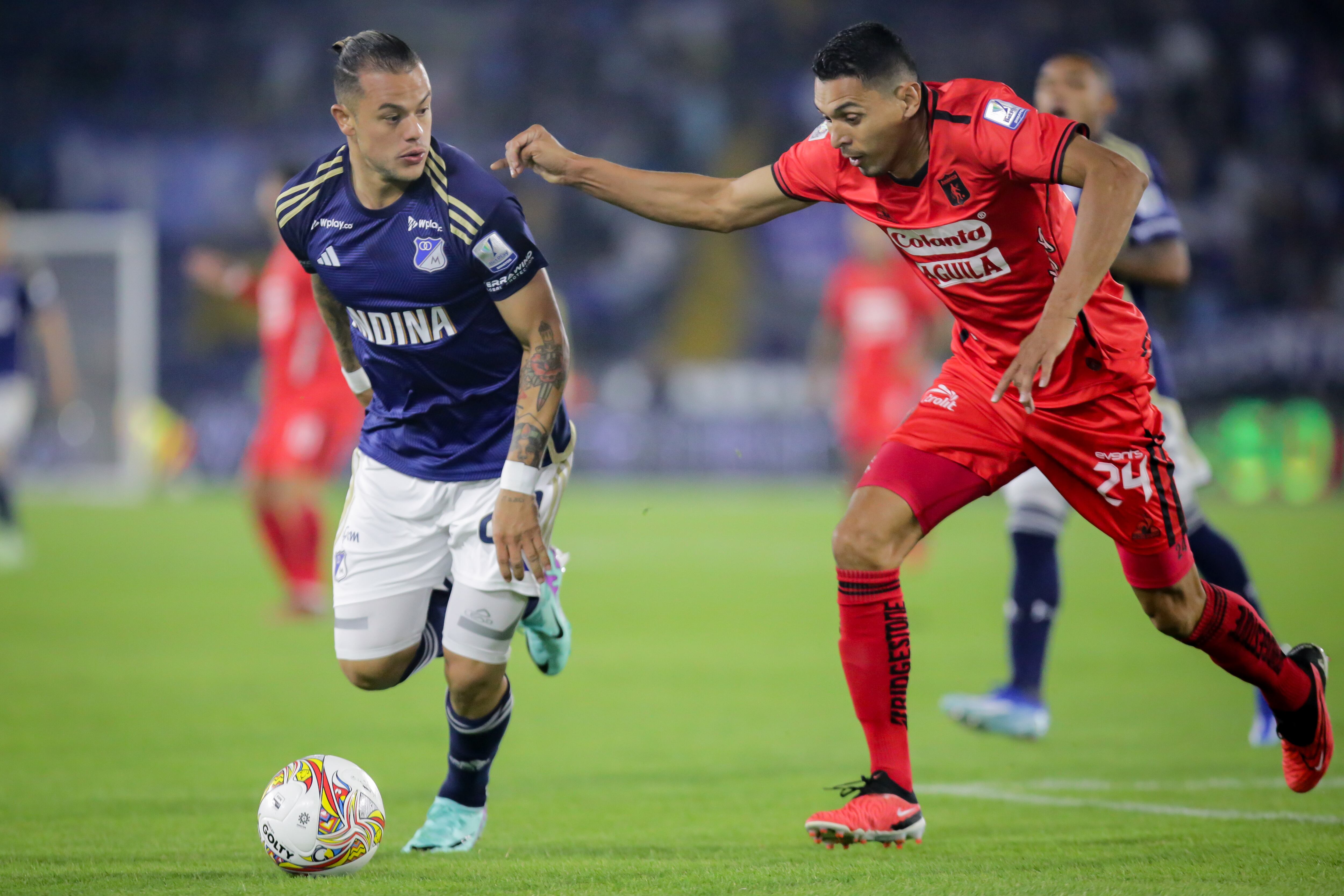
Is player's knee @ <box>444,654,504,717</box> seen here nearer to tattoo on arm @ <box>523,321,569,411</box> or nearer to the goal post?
tattoo on arm @ <box>523,321,569,411</box>

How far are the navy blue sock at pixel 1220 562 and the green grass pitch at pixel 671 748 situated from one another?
60cm

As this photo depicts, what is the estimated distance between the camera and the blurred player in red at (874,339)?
11.8 meters

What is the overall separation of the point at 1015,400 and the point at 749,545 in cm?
907

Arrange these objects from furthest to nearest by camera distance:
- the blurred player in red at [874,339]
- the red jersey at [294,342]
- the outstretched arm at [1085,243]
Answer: the blurred player in red at [874,339] → the red jersey at [294,342] → the outstretched arm at [1085,243]

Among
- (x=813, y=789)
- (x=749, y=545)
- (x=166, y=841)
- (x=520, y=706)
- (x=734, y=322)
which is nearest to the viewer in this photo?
(x=166, y=841)

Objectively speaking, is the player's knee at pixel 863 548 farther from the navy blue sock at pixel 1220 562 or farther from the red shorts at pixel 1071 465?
the navy blue sock at pixel 1220 562

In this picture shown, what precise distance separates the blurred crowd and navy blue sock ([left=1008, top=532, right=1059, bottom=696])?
15968mm

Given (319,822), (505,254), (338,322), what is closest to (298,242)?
(338,322)

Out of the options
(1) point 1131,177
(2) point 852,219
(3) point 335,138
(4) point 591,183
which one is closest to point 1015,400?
(1) point 1131,177

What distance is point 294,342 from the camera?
870 cm

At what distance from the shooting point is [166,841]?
13.0 ft

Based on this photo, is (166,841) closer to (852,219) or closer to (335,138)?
(852,219)

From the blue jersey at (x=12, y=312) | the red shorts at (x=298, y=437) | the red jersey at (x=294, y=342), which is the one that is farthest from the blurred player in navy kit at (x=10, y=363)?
the red shorts at (x=298, y=437)

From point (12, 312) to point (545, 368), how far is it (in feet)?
30.6
